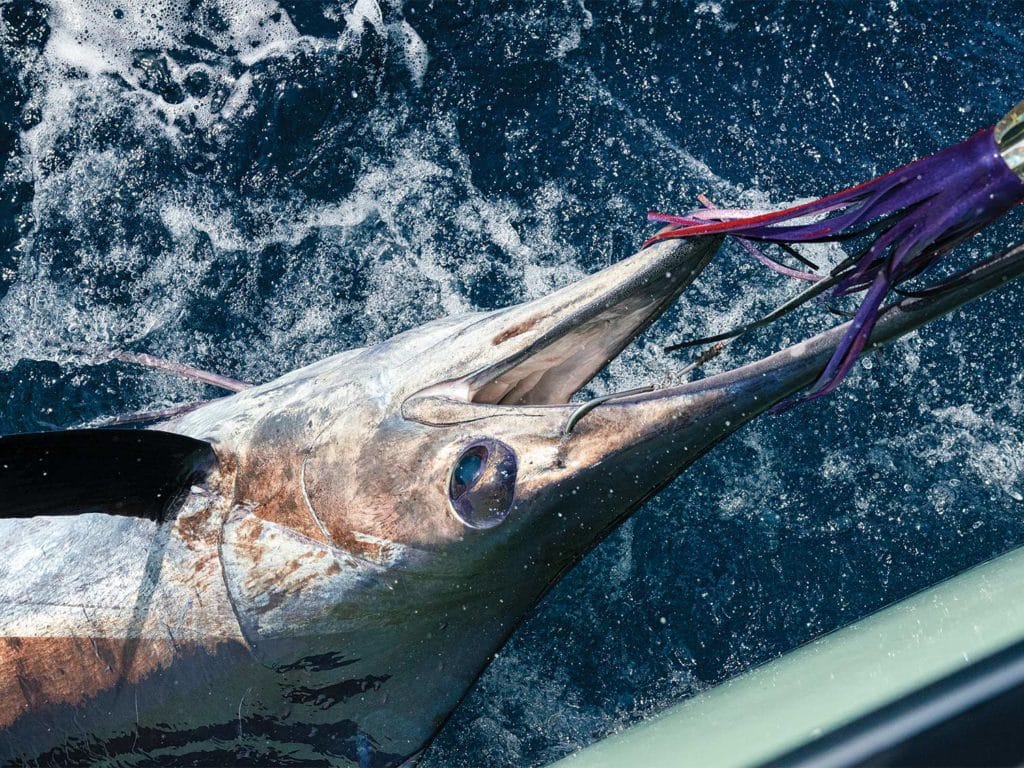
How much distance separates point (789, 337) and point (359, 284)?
1.45 m

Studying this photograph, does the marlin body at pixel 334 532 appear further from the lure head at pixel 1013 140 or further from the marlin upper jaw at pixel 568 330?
the lure head at pixel 1013 140

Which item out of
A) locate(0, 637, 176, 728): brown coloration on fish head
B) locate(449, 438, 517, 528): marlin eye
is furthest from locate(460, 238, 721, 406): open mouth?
locate(0, 637, 176, 728): brown coloration on fish head

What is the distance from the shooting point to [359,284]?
3.52 meters

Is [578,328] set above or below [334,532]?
above

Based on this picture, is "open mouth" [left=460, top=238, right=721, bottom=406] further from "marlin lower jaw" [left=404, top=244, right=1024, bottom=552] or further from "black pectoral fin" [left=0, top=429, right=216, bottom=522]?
"black pectoral fin" [left=0, top=429, right=216, bottom=522]

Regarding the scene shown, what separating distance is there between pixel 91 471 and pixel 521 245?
1831 mm

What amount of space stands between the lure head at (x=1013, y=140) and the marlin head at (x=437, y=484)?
0.45 m

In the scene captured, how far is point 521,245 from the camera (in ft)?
11.6

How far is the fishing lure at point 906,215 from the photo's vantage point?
1403 mm

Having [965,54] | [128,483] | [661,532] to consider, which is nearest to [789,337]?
[661,532]

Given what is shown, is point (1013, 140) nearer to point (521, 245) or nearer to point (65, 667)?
point (65, 667)

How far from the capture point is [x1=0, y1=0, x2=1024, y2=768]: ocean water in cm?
348

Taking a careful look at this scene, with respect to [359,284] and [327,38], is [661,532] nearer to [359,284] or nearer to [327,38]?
[359,284]

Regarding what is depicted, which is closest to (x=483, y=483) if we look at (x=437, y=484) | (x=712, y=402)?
(x=437, y=484)
